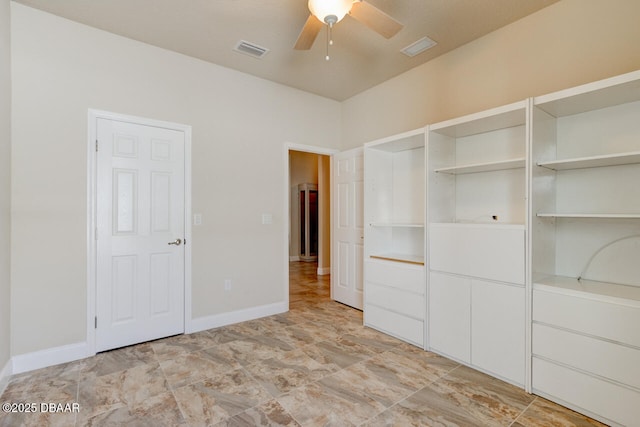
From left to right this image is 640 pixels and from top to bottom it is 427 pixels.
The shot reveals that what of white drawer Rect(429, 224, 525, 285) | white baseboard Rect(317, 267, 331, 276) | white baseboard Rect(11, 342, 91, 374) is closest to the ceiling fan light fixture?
white drawer Rect(429, 224, 525, 285)

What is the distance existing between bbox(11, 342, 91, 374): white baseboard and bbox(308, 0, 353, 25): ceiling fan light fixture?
3288 millimetres

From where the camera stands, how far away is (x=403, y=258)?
3227mm

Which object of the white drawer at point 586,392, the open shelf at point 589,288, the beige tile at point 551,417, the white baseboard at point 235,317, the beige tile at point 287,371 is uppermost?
the open shelf at point 589,288

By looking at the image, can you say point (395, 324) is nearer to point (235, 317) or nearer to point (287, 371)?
point (287, 371)

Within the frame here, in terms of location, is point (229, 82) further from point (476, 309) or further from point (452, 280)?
point (476, 309)

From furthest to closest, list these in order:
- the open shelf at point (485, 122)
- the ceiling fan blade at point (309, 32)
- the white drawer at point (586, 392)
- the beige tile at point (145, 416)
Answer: the open shelf at point (485, 122)
the ceiling fan blade at point (309, 32)
the beige tile at point (145, 416)
the white drawer at point (586, 392)

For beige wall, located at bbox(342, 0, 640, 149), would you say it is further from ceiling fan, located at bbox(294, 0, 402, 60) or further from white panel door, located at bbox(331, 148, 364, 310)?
ceiling fan, located at bbox(294, 0, 402, 60)

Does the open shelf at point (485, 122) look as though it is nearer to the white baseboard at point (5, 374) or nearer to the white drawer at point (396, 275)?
the white drawer at point (396, 275)

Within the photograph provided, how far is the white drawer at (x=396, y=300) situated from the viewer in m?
2.89

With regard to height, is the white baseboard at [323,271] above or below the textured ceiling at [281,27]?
below

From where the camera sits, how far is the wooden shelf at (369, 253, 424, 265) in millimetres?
3027

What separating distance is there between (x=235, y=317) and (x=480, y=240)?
2.72m

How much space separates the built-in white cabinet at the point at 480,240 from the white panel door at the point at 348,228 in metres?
→ 1.25

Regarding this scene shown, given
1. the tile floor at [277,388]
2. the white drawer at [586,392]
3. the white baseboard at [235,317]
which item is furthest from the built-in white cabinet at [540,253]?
the white baseboard at [235,317]
